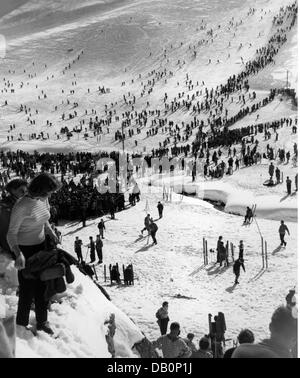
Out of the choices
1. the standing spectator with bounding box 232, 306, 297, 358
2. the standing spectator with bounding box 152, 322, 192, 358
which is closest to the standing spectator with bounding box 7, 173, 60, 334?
the standing spectator with bounding box 152, 322, 192, 358

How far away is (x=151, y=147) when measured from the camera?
1631 inches

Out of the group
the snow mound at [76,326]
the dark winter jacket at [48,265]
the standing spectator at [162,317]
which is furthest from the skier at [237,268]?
the dark winter jacket at [48,265]

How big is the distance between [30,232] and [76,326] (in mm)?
1639

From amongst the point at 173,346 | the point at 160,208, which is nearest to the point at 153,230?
the point at 160,208

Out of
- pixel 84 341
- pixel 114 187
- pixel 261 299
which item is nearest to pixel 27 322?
pixel 84 341

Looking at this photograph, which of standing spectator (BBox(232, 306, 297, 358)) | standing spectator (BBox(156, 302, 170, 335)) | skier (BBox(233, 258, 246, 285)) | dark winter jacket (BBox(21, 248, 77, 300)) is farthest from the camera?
skier (BBox(233, 258, 246, 285))

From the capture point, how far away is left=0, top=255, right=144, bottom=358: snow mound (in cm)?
488

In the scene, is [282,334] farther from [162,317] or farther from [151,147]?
[151,147]

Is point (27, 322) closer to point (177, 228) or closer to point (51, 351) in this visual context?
point (51, 351)

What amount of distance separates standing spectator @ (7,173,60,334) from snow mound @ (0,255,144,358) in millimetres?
335

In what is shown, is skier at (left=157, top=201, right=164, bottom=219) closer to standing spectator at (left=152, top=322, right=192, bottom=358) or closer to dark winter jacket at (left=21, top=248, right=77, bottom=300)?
standing spectator at (left=152, top=322, right=192, bottom=358)

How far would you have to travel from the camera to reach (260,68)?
61062mm

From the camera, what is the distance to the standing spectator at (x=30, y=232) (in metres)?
4.40

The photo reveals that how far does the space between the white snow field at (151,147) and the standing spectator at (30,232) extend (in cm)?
34
